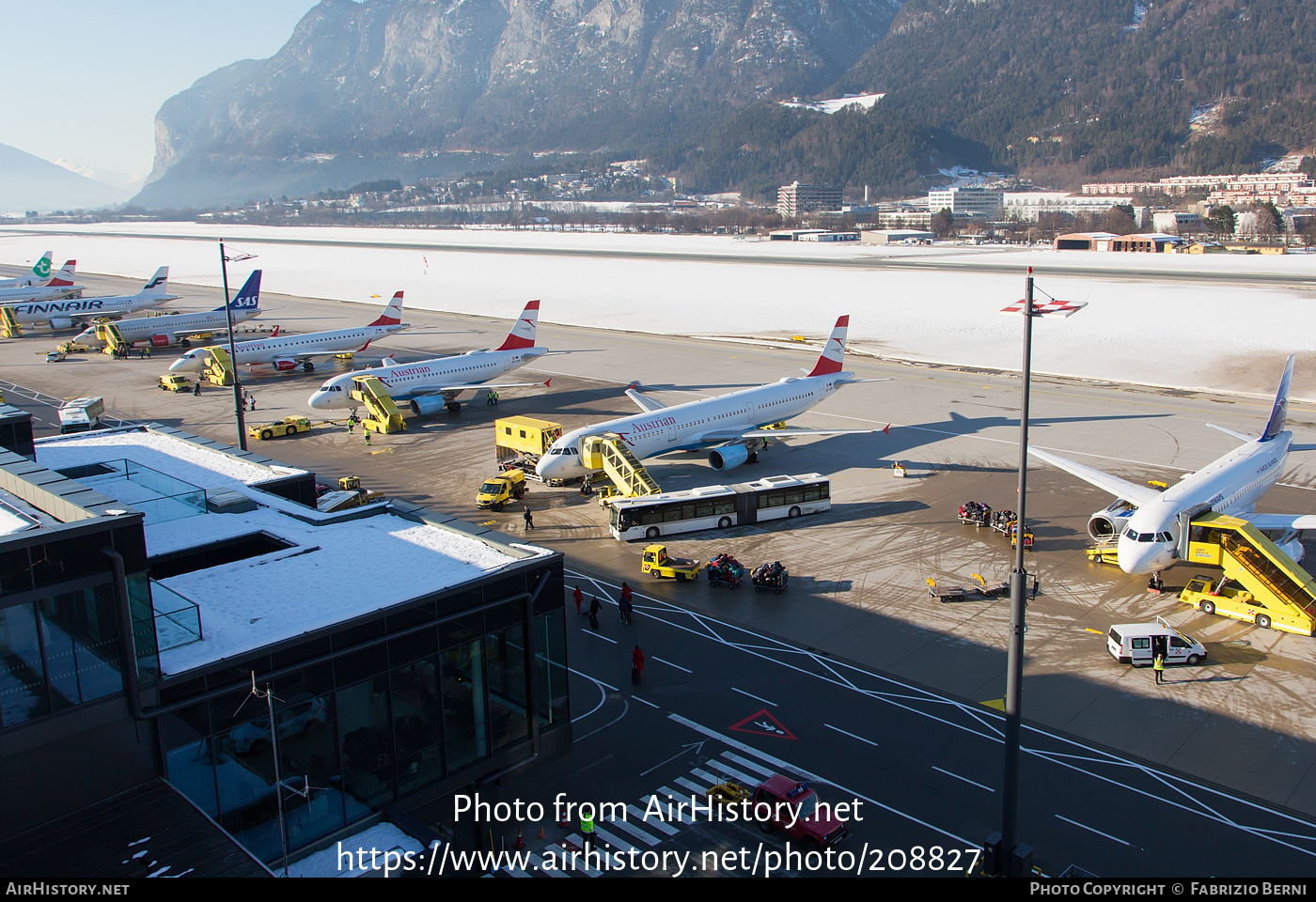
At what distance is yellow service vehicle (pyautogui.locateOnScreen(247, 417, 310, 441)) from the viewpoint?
221 feet

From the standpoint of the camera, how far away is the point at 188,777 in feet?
65.1

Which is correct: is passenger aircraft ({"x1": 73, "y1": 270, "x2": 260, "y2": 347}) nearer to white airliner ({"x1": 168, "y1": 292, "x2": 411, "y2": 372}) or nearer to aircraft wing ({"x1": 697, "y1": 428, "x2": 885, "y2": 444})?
white airliner ({"x1": 168, "y1": 292, "x2": 411, "y2": 372})

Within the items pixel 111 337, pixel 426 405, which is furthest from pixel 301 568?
pixel 111 337

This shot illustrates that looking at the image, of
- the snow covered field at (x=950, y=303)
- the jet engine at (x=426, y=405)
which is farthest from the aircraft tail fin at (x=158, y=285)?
the jet engine at (x=426, y=405)

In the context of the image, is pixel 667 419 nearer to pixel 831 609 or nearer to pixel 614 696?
pixel 831 609

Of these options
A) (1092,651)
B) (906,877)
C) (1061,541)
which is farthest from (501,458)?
(906,877)

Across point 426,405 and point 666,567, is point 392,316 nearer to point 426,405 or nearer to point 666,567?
point 426,405

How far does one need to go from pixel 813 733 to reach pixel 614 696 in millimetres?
7016

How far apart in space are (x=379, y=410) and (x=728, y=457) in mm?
29138

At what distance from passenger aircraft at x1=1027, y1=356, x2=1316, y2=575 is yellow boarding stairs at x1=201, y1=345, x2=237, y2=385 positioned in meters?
74.5

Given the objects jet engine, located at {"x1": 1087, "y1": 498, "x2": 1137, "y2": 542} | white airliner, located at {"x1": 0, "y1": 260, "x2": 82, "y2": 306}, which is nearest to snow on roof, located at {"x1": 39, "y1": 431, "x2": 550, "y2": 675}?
jet engine, located at {"x1": 1087, "y1": 498, "x2": 1137, "y2": 542}

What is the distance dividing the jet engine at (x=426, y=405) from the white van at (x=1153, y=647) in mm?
53795

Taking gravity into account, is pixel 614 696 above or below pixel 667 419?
below

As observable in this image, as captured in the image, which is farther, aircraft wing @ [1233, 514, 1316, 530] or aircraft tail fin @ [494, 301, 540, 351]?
aircraft tail fin @ [494, 301, 540, 351]
